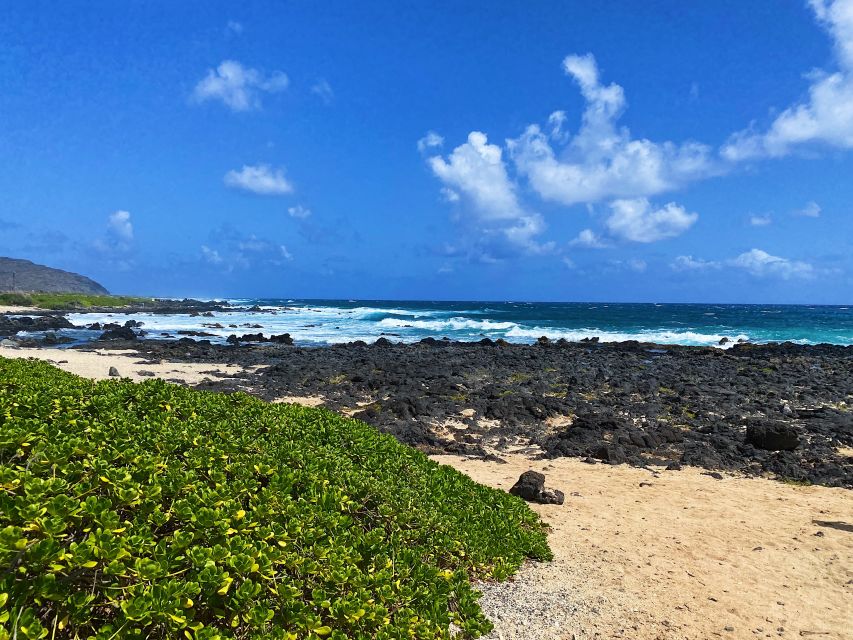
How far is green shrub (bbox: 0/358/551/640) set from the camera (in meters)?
2.09

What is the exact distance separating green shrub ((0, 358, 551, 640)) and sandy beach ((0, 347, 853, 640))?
578mm

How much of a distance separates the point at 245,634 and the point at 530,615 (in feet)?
8.21

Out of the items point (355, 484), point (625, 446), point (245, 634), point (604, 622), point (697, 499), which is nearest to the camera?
point (245, 634)

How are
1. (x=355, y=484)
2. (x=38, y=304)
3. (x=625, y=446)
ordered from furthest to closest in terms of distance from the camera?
(x=38, y=304) → (x=625, y=446) → (x=355, y=484)

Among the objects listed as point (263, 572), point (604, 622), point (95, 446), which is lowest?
point (604, 622)

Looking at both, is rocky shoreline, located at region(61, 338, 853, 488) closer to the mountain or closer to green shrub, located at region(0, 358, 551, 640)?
green shrub, located at region(0, 358, 551, 640)

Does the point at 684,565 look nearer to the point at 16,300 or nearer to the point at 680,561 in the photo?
the point at 680,561

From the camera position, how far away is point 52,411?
378 centimetres

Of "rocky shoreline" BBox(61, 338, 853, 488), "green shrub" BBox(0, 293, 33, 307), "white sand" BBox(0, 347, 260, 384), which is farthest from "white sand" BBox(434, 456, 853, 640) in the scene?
"green shrub" BBox(0, 293, 33, 307)

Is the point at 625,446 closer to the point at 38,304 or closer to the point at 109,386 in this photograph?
the point at 109,386

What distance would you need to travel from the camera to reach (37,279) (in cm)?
10994

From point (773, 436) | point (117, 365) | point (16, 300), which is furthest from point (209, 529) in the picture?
point (16, 300)

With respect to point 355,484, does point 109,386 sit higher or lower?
higher

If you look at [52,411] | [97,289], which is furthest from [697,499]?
[97,289]
